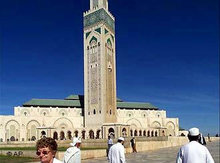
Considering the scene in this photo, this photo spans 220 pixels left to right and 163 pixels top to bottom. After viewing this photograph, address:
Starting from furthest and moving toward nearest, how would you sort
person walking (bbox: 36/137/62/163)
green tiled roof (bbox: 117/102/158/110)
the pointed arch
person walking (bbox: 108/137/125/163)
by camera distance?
green tiled roof (bbox: 117/102/158/110) → the pointed arch → person walking (bbox: 108/137/125/163) → person walking (bbox: 36/137/62/163)

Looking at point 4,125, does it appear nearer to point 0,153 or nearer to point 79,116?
point 79,116

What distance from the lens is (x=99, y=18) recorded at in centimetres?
6450

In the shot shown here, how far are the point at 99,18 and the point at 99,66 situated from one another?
8976 millimetres

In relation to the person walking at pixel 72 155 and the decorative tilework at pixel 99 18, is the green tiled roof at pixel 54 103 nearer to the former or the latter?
the decorative tilework at pixel 99 18

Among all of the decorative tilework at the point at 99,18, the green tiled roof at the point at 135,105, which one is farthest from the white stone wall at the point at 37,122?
the decorative tilework at the point at 99,18

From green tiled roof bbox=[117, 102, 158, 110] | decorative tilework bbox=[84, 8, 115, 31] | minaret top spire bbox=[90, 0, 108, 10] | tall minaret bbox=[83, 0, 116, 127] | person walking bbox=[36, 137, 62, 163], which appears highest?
minaret top spire bbox=[90, 0, 108, 10]

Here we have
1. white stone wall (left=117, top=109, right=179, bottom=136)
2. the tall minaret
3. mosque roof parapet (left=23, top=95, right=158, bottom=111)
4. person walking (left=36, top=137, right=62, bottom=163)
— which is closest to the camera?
person walking (left=36, top=137, right=62, bottom=163)

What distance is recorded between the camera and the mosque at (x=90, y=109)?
200 feet

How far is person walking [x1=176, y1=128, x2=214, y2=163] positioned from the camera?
4504mm

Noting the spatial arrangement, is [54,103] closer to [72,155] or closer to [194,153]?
[72,155]

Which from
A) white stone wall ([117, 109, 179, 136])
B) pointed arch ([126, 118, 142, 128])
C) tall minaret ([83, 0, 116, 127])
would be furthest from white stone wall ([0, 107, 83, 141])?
pointed arch ([126, 118, 142, 128])

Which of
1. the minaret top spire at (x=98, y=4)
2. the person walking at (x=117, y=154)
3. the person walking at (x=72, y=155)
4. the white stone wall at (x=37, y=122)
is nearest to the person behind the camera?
the person walking at (x=72, y=155)

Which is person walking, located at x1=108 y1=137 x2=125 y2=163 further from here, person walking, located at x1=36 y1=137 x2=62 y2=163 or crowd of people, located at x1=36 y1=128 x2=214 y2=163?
person walking, located at x1=36 y1=137 x2=62 y2=163

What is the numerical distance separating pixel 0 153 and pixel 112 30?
164ft
